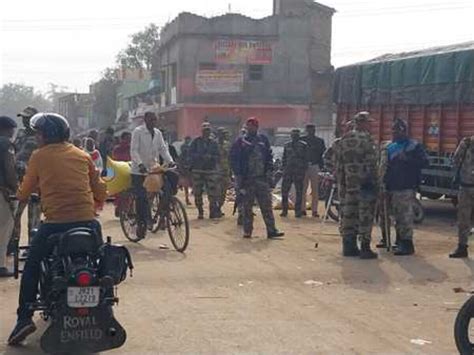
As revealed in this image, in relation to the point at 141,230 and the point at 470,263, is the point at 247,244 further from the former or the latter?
the point at 470,263

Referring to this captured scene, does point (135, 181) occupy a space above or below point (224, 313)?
A: above

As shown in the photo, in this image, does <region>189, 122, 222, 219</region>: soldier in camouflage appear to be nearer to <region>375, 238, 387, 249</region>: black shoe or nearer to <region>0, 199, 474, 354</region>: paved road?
<region>0, 199, 474, 354</region>: paved road

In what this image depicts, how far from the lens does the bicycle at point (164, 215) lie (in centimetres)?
1053

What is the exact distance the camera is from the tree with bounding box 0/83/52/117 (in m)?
136

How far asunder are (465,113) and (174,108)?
100 ft

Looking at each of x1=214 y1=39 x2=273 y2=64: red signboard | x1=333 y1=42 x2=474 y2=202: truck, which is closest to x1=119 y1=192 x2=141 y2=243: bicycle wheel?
x1=333 y1=42 x2=474 y2=202: truck

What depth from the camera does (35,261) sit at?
5.91 metres

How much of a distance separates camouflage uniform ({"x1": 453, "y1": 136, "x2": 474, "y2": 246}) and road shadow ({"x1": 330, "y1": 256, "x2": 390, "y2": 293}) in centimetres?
117

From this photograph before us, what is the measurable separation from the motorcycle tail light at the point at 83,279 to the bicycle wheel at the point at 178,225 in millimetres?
4854

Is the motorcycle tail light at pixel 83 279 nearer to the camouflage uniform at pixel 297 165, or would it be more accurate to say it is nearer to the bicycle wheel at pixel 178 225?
the bicycle wheel at pixel 178 225

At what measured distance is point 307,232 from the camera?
1306 centimetres

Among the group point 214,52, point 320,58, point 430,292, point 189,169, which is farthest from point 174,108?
point 430,292

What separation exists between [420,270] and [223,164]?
689 centimetres

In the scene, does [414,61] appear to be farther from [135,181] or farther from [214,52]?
[214,52]
